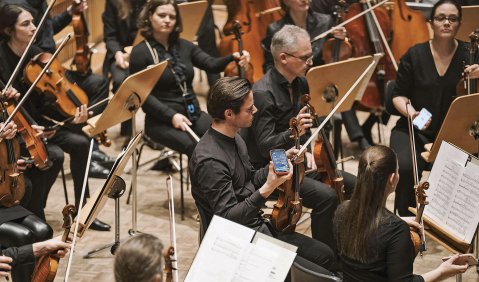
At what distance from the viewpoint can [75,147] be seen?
4.89 metres

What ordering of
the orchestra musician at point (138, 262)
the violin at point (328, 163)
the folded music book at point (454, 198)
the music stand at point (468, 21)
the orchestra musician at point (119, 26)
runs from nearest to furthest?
1. the orchestra musician at point (138, 262)
2. the folded music book at point (454, 198)
3. the violin at point (328, 163)
4. the music stand at point (468, 21)
5. the orchestra musician at point (119, 26)

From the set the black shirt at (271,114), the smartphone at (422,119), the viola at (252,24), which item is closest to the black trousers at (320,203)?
the black shirt at (271,114)

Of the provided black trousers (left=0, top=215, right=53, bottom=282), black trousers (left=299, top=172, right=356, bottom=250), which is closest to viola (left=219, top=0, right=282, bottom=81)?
black trousers (left=299, top=172, right=356, bottom=250)

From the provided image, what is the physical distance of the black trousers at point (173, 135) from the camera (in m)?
4.83

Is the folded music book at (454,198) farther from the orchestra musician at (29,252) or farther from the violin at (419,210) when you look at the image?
the orchestra musician at (29,252)

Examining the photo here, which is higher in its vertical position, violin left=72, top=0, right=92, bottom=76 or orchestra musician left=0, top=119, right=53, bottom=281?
violin left=72, top=0, right=92, bottom=76

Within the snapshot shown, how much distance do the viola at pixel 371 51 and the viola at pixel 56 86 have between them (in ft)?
6.26

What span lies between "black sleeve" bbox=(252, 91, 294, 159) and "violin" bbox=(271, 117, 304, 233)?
0.50 metres

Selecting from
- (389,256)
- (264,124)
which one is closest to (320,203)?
(264,124)

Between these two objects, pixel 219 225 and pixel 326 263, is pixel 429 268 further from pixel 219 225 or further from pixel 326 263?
pixel 219 225

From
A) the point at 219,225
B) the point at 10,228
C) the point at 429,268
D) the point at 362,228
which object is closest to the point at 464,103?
the point at 429,268

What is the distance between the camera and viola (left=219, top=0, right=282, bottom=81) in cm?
580

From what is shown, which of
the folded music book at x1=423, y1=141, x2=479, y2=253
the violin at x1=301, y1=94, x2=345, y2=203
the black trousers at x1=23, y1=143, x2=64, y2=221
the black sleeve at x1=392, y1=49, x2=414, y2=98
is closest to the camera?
the folded music book at x1=423, y1=141, x2=479, y2=253

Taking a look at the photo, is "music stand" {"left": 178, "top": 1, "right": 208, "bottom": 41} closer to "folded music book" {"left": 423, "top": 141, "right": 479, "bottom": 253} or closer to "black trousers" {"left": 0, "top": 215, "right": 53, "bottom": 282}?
"black trousers" {"left": 0, "top": 215, "right": 53, "bottom": 282}
